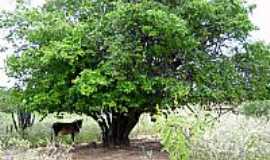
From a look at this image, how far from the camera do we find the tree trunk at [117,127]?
57.7 feet

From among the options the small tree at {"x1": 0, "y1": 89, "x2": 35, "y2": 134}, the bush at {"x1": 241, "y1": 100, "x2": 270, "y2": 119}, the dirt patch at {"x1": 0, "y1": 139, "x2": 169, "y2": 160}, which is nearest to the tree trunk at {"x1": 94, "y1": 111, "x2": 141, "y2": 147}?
the dirt patch at {"x1": 0, "y1": 139, "x2": 169, "y2": 160}

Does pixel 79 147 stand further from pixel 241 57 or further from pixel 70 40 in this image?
pixel 241 57

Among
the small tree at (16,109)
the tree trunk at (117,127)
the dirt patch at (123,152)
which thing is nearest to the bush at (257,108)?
the dirt patch at (123,152)

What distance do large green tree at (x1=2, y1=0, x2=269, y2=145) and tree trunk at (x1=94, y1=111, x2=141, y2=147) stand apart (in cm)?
37

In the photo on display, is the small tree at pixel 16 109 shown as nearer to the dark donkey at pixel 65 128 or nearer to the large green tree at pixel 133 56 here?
the large green tree at pixel 133 56

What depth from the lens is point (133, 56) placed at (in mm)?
15594

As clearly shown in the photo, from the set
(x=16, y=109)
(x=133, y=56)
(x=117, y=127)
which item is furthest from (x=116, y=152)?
(x=16, y=109)

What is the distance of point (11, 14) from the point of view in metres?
17.3

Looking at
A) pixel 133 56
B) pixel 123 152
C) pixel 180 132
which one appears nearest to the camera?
pixel 180 132

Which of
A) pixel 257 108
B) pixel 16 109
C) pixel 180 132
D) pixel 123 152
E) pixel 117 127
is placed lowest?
pixel 123 152

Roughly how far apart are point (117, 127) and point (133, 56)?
289cm

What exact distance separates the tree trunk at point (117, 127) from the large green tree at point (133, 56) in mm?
368

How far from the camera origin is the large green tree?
1534 cm

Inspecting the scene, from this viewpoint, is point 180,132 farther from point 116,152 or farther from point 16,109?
point 16,109
